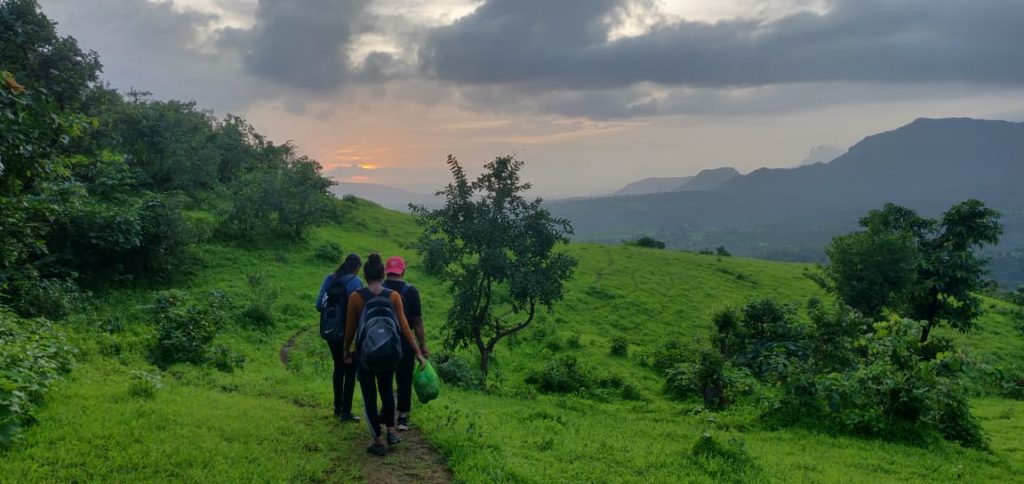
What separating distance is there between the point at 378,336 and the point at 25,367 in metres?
5.61

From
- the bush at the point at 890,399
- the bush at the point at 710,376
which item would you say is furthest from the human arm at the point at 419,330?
the bush at the point at 710,376

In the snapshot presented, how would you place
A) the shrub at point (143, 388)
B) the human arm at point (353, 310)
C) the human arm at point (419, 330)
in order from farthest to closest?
the shrub at point (143, 388)
the human arm at point (419, 330)
the human arm at point (353, 310)

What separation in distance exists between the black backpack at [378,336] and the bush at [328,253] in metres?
28.6

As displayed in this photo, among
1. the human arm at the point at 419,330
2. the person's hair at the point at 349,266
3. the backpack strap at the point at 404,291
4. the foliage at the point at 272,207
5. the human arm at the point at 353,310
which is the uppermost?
the foliage at the point at 272,207

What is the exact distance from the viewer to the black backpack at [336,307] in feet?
30.0

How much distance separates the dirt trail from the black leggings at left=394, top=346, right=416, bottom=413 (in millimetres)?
553

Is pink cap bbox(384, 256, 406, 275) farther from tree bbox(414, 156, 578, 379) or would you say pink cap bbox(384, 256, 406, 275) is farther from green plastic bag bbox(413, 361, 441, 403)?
Result: tree bbox(414, 156, 578, 379)

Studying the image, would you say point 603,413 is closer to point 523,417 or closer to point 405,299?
point 523,417

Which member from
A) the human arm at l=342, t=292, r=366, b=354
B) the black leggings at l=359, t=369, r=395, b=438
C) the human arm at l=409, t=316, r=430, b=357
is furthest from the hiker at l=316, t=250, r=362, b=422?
the human arm at l=409, t=316, r=430, b=357

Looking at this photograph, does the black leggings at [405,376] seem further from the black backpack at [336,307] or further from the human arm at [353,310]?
the black backpack at [336,307]

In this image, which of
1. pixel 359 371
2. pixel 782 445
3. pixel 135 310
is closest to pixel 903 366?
pixel 782 445

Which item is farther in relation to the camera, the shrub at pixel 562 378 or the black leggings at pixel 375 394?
the shrub at pixel 562 378

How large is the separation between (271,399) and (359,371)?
13.8 feet

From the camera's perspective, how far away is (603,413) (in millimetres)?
14500
